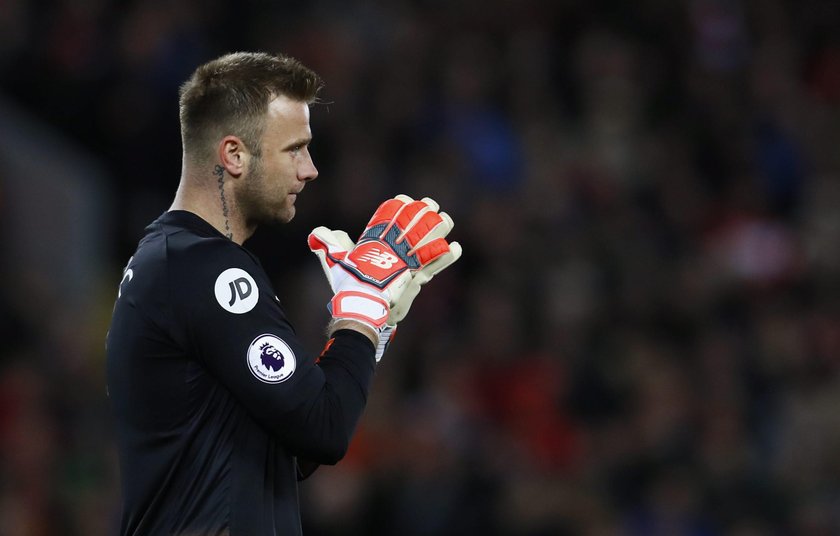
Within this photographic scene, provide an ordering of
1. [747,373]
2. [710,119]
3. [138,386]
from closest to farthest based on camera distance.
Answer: [138,386]
[747,373]
[710,119]

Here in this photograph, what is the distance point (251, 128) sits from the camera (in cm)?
311

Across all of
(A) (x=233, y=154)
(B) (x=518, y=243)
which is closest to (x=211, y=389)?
(A) (x=233, y=154)

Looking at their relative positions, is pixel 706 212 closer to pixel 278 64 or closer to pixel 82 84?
pixel 82 84

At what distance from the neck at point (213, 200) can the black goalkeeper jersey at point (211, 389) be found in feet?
0.18

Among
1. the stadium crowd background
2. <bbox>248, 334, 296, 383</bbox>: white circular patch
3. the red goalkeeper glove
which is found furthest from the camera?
the stadium crowd background

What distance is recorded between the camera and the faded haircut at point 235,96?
3.11 m

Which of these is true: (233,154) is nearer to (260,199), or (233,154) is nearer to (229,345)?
(260,199)

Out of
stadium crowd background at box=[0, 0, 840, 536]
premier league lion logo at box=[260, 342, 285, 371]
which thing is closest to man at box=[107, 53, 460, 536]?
premier league lion logo at box=[260, 342, 285, 371]

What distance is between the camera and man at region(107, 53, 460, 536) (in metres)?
2.94

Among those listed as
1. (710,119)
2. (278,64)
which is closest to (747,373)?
(710,119)

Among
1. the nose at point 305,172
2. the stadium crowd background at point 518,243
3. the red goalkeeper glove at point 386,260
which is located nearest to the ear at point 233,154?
the nose at point 305,172

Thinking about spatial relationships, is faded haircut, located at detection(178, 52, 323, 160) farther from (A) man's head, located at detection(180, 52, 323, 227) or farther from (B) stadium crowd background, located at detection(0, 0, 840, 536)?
(B) stadium crowd background, located at detection(0, 0, 840, 536)

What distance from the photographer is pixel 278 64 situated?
10.4 feet

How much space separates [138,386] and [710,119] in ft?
25.5
